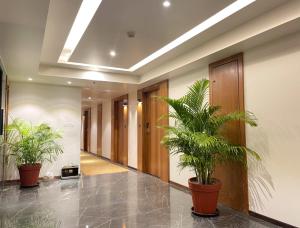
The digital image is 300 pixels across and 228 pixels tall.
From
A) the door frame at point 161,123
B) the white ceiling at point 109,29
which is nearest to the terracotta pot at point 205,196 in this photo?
the door frame at point 161,123

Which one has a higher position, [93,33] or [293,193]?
[93,33]

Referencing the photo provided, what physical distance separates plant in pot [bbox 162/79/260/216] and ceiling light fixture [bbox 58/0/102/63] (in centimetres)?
173

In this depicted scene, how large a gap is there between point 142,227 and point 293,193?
204 cm

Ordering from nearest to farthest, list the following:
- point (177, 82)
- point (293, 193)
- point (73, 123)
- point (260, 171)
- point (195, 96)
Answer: point (293, 193)
point (260, 171)
point (195, 96)
point (177, 82)
point (73, 123)

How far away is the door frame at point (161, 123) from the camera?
223 inches

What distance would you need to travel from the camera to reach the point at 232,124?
153 inches

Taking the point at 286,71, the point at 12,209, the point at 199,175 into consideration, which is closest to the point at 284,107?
the point at 286,71

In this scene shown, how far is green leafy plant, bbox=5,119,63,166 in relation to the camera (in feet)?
17.0

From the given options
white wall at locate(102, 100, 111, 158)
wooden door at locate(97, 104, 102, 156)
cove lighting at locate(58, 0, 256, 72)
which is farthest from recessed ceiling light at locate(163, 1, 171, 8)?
wooden door at locate(97, 104, 102, 156)

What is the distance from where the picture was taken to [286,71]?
3.12m

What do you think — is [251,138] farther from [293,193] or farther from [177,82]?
[177,82]

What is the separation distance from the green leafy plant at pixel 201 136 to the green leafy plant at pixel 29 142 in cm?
334

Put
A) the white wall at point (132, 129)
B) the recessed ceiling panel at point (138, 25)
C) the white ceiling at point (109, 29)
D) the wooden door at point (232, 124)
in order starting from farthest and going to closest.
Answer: the white wall at point (132, 129) < the wooden door at point (232, 124) < the recessed ceiling panel at point (138, 25) < the white ceiling at point (109, 29)

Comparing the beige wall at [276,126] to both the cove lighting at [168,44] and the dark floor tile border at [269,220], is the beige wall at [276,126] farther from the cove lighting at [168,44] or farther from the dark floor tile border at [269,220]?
the cove lighting at [168,44]
